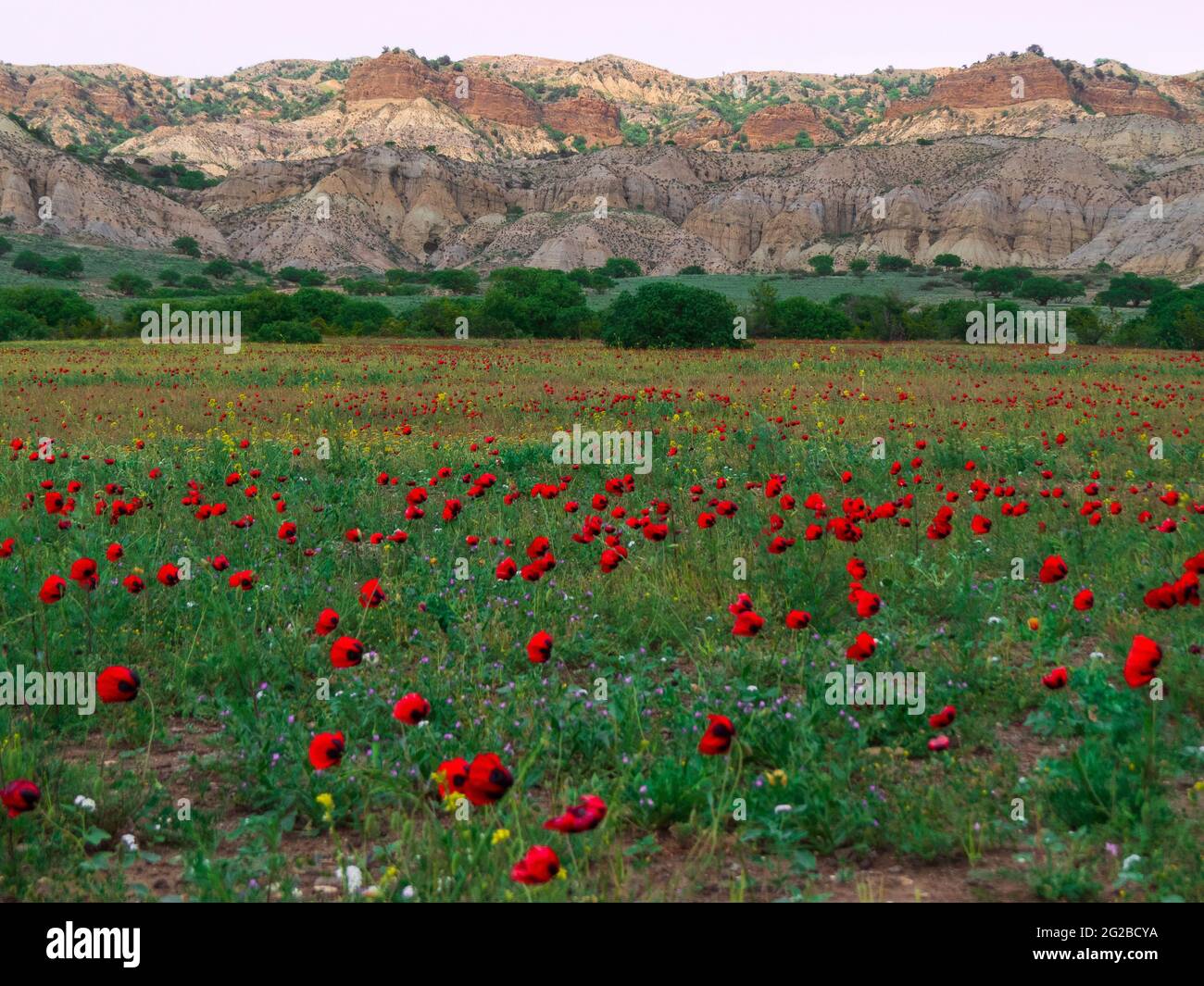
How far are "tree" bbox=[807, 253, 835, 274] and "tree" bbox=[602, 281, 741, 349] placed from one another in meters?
68.6

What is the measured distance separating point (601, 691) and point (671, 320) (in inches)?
1238

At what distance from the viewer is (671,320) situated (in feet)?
114

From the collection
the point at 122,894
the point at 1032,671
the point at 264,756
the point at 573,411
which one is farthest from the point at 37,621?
the point at 573,411

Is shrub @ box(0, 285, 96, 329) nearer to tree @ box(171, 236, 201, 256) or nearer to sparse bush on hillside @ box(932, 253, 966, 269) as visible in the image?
tree @ box(171, 236, 201, 256)

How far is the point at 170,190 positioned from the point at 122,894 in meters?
141

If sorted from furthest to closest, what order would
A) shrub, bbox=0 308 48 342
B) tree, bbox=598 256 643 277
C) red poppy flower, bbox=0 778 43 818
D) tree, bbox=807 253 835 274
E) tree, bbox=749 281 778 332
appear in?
tree, bbox=807 253 835 274 < tree, bbox=598 256 643 277 < tree, bbox=749 281 778 332 < shrub, bbox=0 308 48 342 < red poppy flower, bbox=0 778 43 818

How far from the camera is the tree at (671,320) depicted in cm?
3459

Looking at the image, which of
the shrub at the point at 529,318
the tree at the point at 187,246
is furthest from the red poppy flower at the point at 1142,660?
the tree at the point at 187,246

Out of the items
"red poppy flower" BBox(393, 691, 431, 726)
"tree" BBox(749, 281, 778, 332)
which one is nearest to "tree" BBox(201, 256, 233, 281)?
"tree" BBox(749, 281, 778, 332)

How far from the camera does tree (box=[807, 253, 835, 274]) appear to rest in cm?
10081

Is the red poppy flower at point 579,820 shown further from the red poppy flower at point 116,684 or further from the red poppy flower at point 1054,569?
the red poppy flower at point 1054,569

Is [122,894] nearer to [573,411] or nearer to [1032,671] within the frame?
[1032,671]

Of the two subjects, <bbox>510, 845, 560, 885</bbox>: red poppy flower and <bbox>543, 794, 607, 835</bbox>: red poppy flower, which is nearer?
<bbox>510, 845, 560, 885</bbox>: red poppy flower

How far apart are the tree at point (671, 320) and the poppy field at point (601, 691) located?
2529 cm
